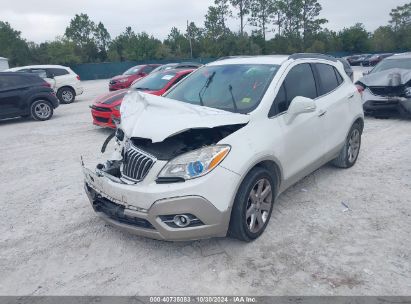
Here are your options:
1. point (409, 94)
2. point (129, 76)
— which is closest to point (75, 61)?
point (129, 76)

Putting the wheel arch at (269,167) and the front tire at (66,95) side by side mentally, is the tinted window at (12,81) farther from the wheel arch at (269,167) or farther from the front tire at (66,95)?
the wheel arch at (269,167)

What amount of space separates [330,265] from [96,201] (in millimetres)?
2392

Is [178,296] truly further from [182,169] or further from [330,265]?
[330,265]

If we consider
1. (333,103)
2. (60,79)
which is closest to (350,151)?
(333,103)

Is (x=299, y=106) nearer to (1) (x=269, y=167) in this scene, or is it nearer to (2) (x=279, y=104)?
(2) (x=279, y=104)

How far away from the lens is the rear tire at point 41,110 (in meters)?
10.9

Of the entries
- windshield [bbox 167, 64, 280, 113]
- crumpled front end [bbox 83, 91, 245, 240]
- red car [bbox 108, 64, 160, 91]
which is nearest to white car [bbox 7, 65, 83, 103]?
red car [bbox 108, 64, 160, 91]

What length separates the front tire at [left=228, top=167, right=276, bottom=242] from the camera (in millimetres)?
3238

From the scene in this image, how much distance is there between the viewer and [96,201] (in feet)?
11.8

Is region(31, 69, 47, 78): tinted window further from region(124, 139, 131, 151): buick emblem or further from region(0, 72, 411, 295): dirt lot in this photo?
region(124, 139, 131, 151): buick emblem

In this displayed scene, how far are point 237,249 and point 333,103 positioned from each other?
2571 millimetres

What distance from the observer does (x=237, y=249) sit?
11.3 ft

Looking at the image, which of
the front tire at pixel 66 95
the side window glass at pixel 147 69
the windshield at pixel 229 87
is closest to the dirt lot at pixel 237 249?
the windshield at pixel 229 87

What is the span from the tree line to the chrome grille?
5622cm
